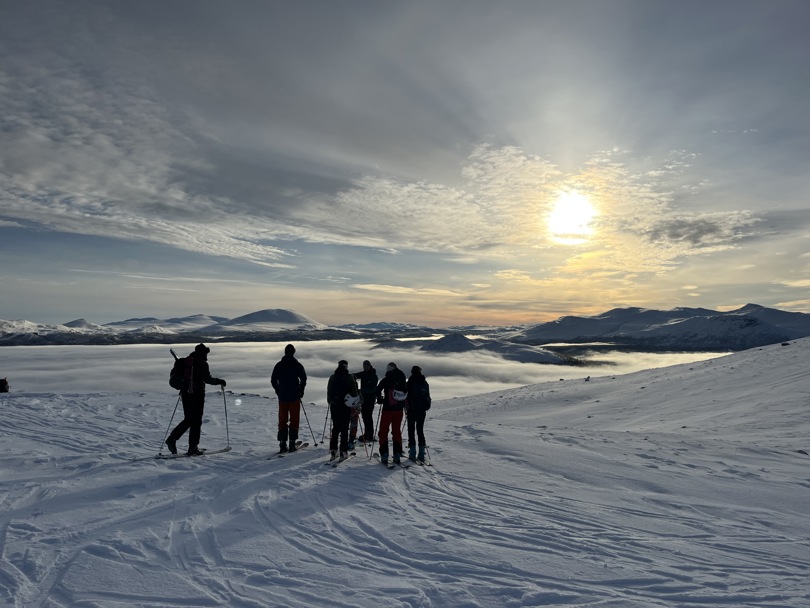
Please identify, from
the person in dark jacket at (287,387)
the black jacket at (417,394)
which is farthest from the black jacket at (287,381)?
the black jacket at (417,394)

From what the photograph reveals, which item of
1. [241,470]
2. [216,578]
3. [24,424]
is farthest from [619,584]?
[24,424]

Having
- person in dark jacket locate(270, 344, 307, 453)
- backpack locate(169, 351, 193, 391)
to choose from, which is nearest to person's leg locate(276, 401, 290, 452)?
person in dark jacket locate(270, 344, 307, 453)

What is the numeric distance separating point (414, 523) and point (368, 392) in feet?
17.0

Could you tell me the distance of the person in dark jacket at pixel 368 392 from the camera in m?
11.6

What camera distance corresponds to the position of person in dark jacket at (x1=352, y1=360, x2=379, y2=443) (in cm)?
1160

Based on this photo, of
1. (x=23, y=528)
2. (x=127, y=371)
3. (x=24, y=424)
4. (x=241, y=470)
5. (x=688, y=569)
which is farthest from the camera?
(x=127, y=371)

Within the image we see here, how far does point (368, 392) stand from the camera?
11.8 metres

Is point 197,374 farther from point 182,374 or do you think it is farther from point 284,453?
point 284,453

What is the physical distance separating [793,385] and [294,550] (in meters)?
22.9

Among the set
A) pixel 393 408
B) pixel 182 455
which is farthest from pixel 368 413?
pixel 182 455

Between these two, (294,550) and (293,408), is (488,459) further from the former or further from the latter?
(294,550)

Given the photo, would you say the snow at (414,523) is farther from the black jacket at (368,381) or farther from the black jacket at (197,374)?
the black jacket at (368,381)

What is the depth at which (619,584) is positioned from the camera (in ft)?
16.8

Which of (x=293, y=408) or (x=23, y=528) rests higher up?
(x=293, y=408)
